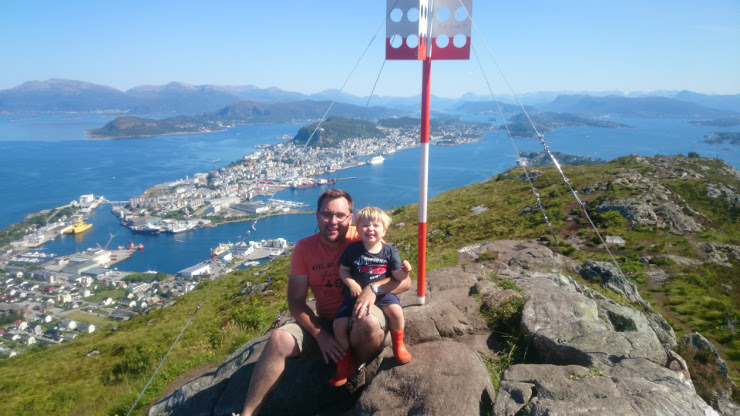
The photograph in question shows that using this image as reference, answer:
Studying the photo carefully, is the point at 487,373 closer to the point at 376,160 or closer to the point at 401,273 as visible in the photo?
the point at 401,273

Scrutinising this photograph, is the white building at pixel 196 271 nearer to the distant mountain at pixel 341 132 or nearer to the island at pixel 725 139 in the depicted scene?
the distant mountain at pixel 341 132

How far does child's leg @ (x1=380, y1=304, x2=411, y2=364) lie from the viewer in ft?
11.4

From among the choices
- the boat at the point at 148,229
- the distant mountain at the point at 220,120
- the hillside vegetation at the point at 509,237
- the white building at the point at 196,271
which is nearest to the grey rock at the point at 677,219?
the hillside vegetation at the point at 509,237

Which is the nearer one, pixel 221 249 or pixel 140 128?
pixel 221 249

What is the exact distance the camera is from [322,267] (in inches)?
149

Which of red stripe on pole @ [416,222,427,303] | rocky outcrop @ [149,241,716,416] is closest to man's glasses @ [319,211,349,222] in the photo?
red stripe on pole @ [416,222,427,303]

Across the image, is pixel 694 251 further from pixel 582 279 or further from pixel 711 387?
pixel 711 387

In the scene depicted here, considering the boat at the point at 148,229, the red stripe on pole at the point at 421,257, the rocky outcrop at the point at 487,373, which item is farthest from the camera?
the boat at the point at 148,229

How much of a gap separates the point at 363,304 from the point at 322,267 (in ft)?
2.29

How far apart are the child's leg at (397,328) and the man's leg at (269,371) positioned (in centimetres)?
93

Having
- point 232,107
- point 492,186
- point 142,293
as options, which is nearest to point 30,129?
point 232,107

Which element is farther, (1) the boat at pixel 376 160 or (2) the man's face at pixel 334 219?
(1) the boat at pixel 376 160

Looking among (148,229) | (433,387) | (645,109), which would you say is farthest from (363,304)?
(645,109)

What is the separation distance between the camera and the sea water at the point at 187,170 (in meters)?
37.1
